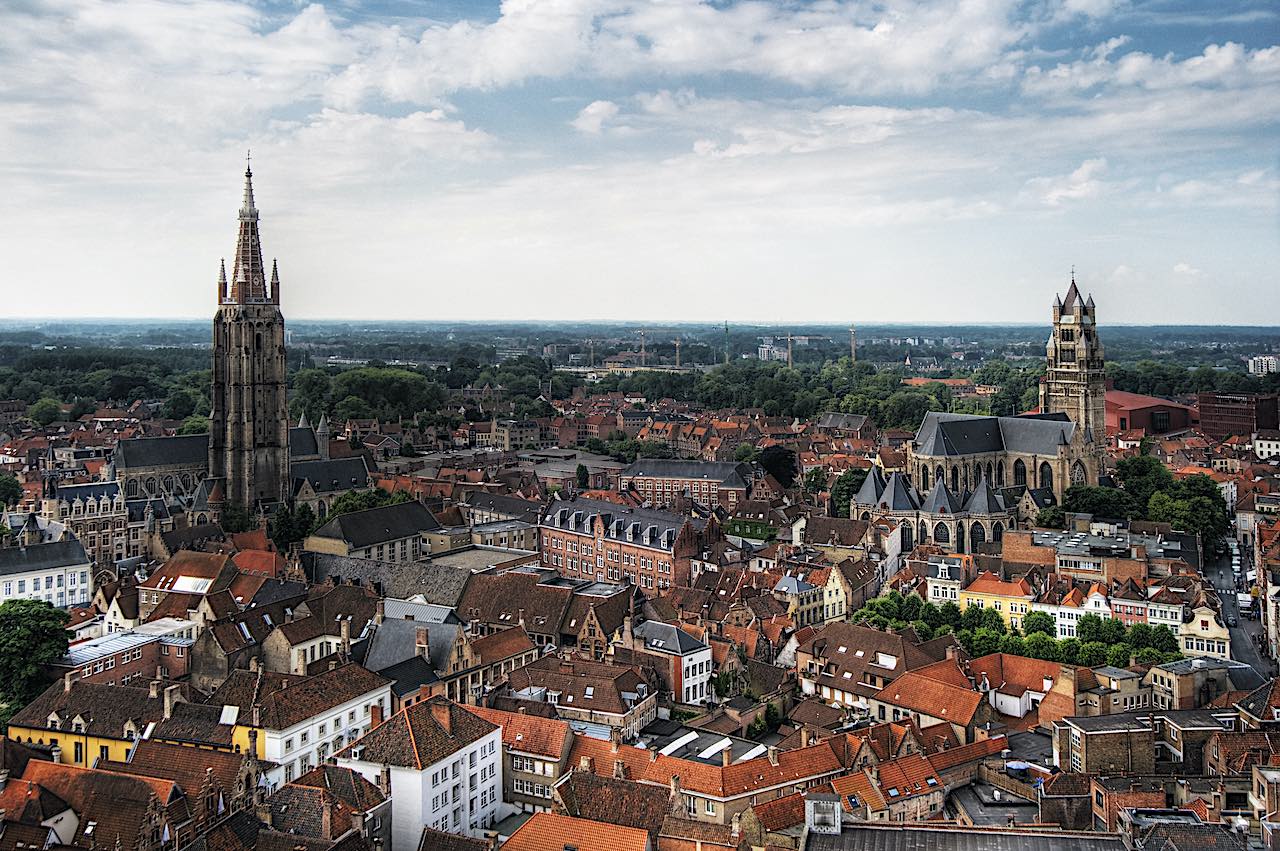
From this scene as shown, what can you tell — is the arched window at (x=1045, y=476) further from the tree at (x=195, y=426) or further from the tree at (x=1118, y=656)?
the tree at (x=195, y=426)

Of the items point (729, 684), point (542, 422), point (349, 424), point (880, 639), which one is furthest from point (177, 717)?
point (542, 422)

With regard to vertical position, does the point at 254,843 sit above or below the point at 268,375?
below

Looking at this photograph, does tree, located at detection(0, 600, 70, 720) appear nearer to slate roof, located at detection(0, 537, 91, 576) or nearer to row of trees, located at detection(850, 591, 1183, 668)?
slate roof, located at detection(0, 537, 91, 576)

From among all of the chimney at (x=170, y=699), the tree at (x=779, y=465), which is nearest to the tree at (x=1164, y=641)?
the chimney at (x=170, y=699)

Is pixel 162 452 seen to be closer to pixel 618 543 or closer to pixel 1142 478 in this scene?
Answer: pixel 618 543

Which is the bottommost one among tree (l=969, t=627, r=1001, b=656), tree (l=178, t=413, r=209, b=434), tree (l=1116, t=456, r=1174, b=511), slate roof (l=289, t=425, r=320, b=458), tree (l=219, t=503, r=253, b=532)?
tree (l=969, t=627, r=1001, b=656)

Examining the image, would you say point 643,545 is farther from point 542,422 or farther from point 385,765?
point 542,422

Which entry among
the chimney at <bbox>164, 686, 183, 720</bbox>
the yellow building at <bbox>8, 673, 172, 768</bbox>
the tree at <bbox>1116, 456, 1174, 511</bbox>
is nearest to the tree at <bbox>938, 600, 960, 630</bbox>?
the tree at <bbox>1116, 456, 1174, 511</bbox>
